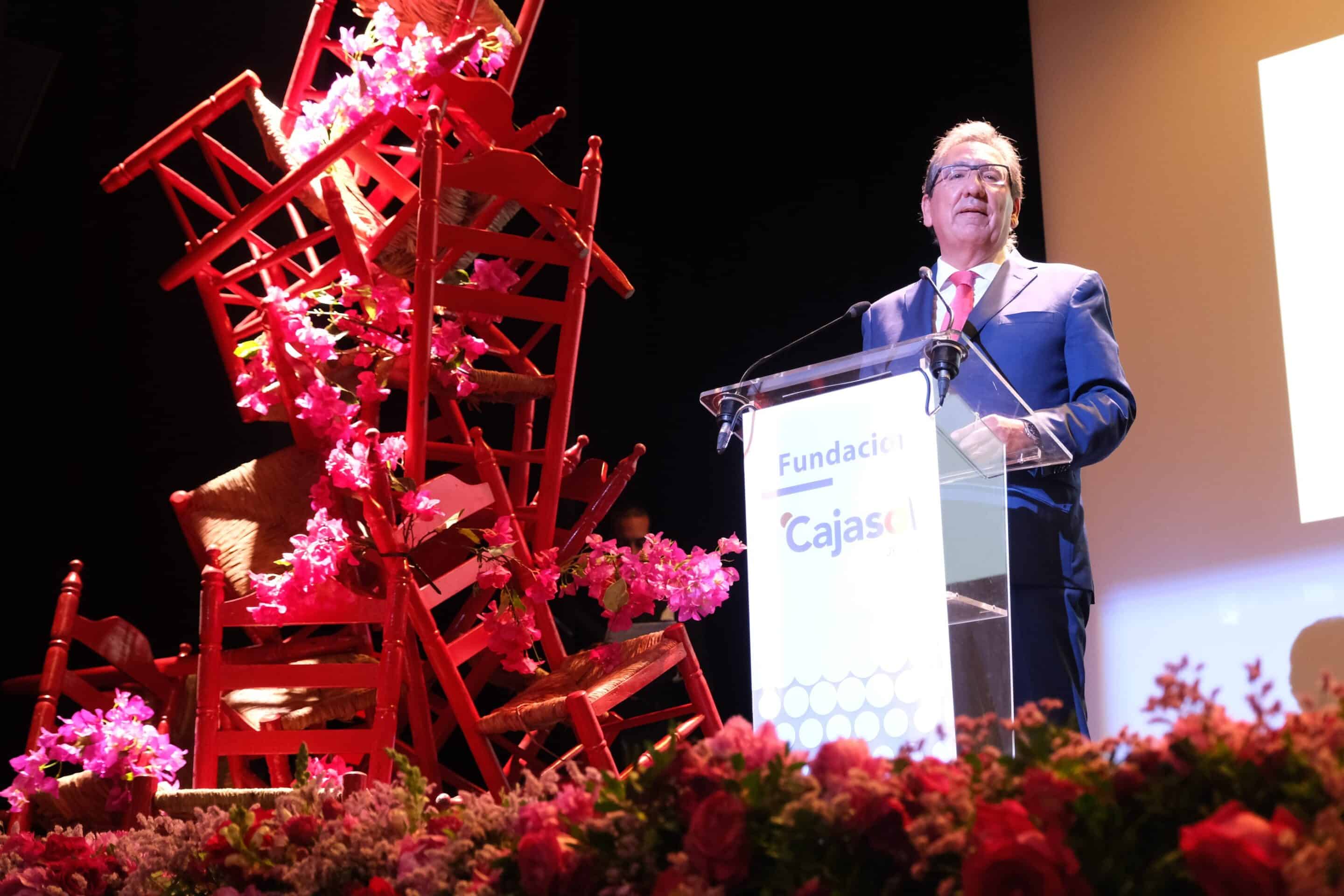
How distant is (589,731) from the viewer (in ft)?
7.14

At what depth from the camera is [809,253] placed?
391 cm

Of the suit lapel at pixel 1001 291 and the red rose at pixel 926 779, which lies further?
the suit lapel at pixel 1001 291

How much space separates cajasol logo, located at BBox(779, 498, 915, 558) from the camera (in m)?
1.48

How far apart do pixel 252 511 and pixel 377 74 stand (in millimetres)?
996

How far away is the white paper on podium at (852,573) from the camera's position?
1443mm

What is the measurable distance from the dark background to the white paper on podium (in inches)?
86.6

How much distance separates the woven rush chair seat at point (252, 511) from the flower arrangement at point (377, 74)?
694 millimetres

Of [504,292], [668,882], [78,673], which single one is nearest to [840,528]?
[668,882]

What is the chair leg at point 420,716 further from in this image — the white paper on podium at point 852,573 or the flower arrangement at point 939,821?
the flower arrangement at point 939,821

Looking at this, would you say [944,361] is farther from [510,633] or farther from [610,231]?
[610,231]

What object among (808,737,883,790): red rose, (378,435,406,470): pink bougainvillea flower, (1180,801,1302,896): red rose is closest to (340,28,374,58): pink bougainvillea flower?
(378,435,406,470): pink bougainvillea flower

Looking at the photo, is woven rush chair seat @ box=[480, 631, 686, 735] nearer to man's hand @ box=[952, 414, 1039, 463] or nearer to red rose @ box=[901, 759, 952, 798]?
man's hand @ box=[952, 414, 1039, 463]

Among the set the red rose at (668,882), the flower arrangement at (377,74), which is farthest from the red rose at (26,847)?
the flower arrangement at (377,74)

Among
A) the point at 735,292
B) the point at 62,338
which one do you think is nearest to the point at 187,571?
the point at 62,338
